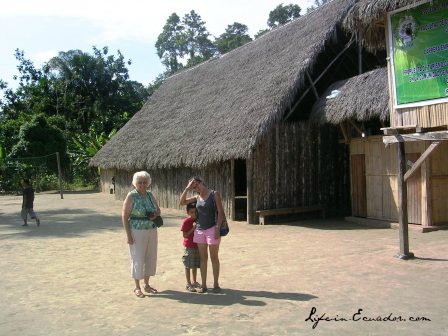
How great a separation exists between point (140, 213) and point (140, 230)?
0.65 ft

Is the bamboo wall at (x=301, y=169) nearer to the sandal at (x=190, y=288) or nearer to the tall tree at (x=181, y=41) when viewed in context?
the sandal at (x=190, y=288)

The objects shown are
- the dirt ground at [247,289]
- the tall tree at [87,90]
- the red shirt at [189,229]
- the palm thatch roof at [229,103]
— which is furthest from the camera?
the tall tree at [87,90]

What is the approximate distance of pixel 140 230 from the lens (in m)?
5.37

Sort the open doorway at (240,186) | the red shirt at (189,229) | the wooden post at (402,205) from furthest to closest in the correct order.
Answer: the open doorway at (240,186)
the wooden post at (402,205)
the red shirt at (189,229)

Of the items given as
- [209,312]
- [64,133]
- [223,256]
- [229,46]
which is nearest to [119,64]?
[64,133]

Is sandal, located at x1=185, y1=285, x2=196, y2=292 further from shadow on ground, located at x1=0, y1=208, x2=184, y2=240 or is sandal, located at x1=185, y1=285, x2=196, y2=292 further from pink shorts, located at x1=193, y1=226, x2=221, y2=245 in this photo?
shadow on ground, located at x1=0, y1=208, x2=184, y2=240

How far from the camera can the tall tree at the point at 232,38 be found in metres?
54.5

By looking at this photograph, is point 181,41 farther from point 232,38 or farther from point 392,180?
point 392,180

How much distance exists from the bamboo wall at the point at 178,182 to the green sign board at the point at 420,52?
20.1 feet

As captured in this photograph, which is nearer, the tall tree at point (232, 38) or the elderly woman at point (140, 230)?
the elderly woman at point (140, 230)

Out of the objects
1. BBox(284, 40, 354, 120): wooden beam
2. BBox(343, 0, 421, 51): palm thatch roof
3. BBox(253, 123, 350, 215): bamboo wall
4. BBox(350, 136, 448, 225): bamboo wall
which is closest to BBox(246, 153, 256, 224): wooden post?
BBox(253, 123, 350, 215): bamboo wall

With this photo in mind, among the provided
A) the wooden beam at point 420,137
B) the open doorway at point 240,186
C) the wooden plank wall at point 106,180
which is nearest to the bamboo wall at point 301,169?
the open doorway at point 240,186

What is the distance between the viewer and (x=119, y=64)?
123 ft

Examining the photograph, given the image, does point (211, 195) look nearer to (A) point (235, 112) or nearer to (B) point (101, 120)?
(A) point (235, 112)
